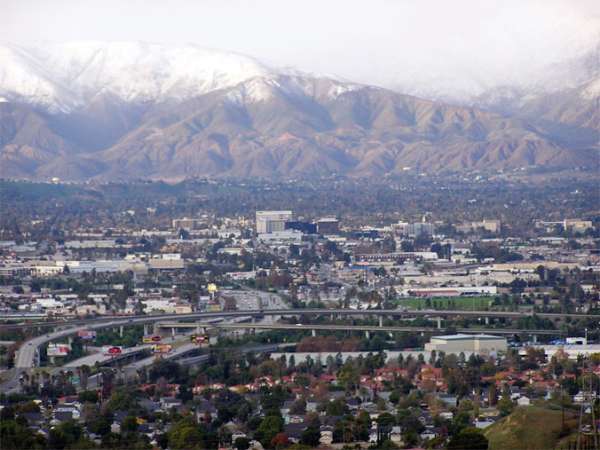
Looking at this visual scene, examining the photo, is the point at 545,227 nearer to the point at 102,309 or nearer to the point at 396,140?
the point at 102,309

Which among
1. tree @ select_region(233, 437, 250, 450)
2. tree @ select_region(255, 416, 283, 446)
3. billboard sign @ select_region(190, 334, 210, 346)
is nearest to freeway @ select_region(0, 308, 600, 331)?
billboard sign @ select_region(190, 334, 210, 346)

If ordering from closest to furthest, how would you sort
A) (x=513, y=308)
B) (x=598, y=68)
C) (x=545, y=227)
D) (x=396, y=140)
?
(x=513, y=308), (x=545, y=227), (x=396, y=140), (x=598, y=68)

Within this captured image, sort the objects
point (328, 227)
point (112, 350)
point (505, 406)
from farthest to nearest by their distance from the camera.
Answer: point (328, 227), point (112, 350), point (505, 406)

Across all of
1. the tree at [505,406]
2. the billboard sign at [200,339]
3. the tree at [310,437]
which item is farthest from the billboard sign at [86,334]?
the tree at [310,437]

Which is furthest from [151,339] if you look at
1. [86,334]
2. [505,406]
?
[505,406]

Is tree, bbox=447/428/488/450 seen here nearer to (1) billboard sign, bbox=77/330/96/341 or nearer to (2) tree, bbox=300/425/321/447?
(2) tree, bbox=300/425/321/447

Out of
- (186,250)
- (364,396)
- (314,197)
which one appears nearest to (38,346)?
(364,396)

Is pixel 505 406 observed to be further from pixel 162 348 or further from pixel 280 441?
pixel 162 348
